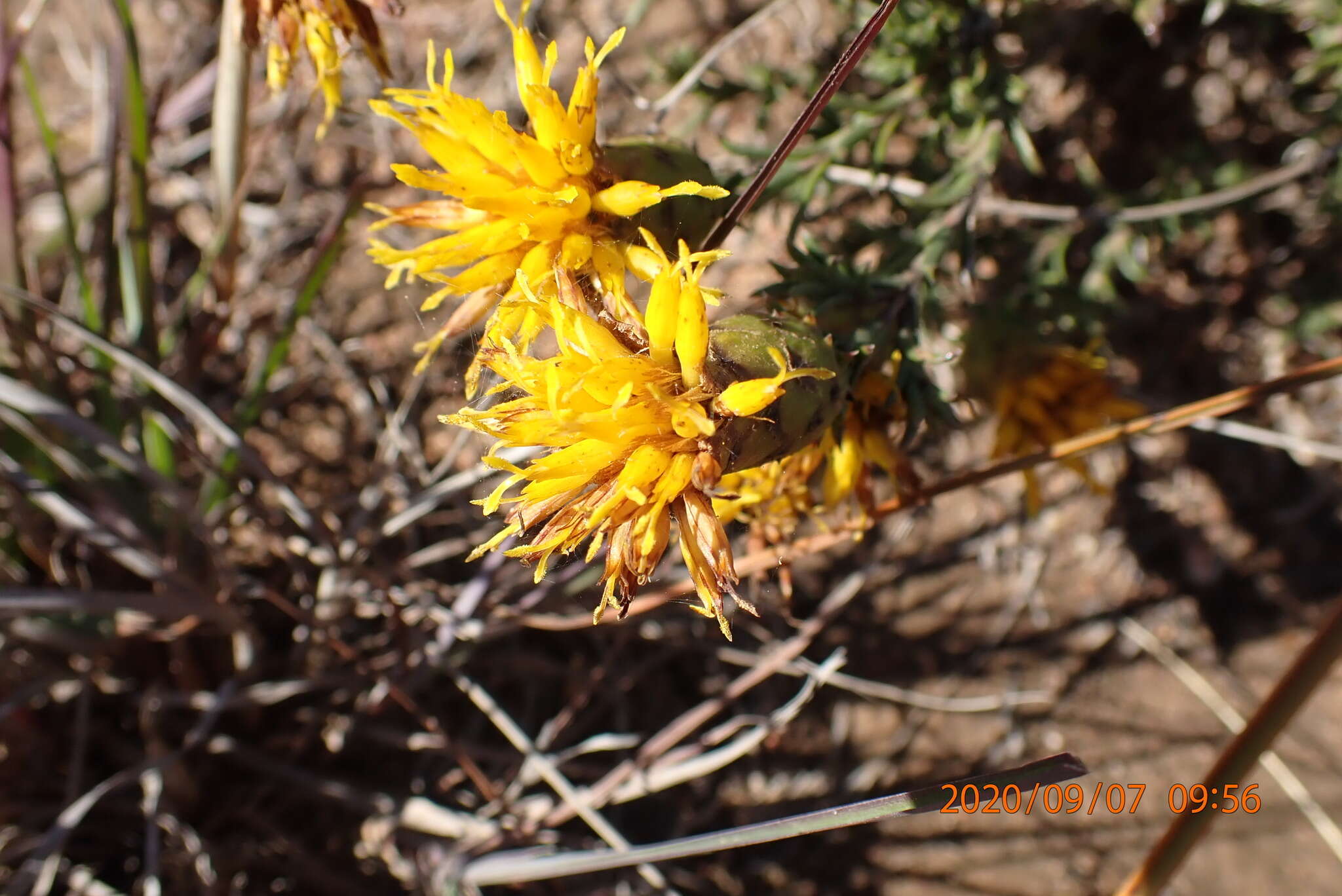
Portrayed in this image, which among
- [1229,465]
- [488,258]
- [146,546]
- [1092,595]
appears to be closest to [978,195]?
[488,258]

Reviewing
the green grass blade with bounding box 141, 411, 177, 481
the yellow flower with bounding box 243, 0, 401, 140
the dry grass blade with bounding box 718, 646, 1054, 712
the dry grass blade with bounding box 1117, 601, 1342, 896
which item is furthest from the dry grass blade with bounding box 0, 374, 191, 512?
the dry grass blade with bounding box 1117, 601, 1342, 896

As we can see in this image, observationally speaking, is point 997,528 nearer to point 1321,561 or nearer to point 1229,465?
point 1229,465

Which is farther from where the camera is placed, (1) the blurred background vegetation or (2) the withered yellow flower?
(1) the blurred background vegetation

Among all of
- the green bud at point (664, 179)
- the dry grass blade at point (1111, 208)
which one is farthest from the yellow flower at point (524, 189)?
the dry grass blade at point (1111, 208)

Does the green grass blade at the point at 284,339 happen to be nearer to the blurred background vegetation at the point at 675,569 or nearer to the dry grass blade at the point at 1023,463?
the blurred background vegetation at the point at 675,569

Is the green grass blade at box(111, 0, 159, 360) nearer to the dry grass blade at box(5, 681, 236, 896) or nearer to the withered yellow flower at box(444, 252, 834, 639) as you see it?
the dry grass blade at box(5, 681, 236, 896)

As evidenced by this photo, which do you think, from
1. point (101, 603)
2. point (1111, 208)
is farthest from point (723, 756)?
point (1111, 208)
